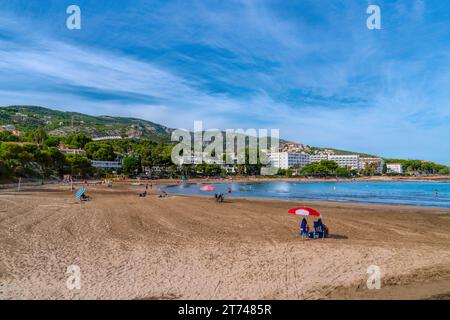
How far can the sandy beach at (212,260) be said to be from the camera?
24.2 ft

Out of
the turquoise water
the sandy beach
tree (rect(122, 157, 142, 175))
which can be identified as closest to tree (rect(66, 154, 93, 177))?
tree (rect(122, 157, 142, 175))

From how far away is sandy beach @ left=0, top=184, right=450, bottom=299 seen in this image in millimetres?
7363

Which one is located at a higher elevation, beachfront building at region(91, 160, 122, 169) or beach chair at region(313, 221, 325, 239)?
beachfront building at region(91, 160, 122, 169)

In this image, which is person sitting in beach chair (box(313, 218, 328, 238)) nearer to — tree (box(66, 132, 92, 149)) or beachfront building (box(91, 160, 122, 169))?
beachfront building (box(91, 160, 122, 169))

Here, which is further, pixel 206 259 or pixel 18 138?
pixel 18 138

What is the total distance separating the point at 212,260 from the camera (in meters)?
9.89

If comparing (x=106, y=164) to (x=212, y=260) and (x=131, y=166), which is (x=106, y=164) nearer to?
(x=131, y=166)

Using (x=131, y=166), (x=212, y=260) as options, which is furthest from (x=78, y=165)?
(x=212, y=260)

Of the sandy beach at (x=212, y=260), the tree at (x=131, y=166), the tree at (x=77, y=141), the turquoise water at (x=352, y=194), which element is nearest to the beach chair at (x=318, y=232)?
the sandy beach at (x=212, y=260)

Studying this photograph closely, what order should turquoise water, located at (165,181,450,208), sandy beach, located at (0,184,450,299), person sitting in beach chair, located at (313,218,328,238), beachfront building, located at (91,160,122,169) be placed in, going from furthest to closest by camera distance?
beachfront building, located at (91,160,122,169) → turquoise water, located at (165,181,450,208) → person sitting in beach chair, located at (313,218,328,238) → sandy beach, located at (0,184,450,299)
